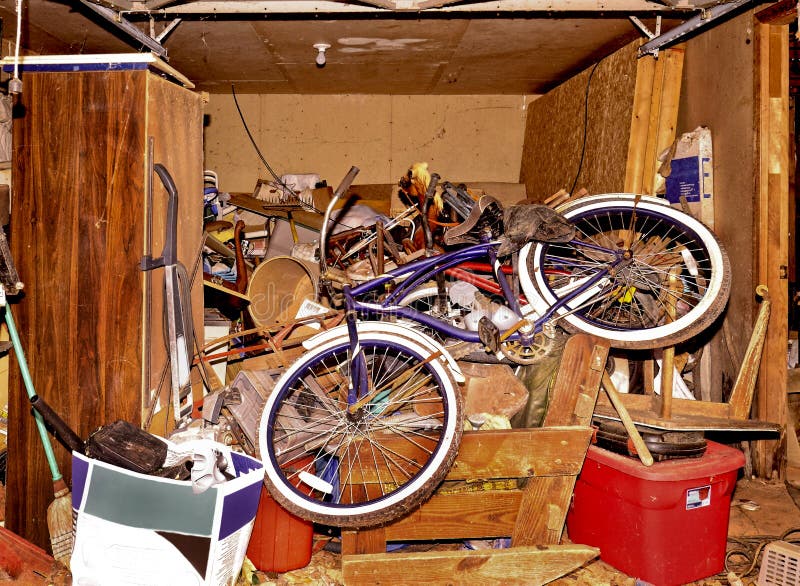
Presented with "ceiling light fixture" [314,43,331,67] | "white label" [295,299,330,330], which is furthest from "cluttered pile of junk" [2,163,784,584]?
"ceiling light fixture" [314,43,331,67]

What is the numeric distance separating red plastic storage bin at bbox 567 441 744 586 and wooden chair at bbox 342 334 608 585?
Answer: 20 centimetres

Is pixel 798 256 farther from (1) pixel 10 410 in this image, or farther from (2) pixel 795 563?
(1) pixel 10 410

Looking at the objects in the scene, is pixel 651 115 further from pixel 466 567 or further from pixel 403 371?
pixel 466 567

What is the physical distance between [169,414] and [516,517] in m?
1.66

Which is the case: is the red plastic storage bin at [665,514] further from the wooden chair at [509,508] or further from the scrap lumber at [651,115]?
the scrap lumber at [651,115]

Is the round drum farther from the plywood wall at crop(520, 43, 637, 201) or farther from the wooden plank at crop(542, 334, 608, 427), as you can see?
the plywood wall at crop(520, 43, 637, 201)

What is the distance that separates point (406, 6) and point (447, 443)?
2.38 meters

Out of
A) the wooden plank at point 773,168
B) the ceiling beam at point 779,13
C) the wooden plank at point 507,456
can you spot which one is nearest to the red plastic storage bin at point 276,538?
the wooden plank at point 507,456

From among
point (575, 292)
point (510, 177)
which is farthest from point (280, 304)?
point (510, 177)

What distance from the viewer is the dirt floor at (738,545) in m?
2.81

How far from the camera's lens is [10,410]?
9.76 ft

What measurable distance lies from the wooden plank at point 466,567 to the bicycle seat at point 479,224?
4.41 ft

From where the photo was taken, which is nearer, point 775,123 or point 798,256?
point 775,123

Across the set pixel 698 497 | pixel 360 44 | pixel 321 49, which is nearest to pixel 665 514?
pixel 698 497
